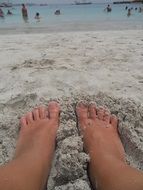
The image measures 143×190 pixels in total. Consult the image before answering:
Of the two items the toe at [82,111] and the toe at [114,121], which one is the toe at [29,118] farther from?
the toe at [114,121]

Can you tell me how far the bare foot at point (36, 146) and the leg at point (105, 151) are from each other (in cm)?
20

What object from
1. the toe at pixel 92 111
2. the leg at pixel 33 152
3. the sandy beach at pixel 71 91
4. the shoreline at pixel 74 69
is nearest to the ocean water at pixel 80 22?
the shoreline at pixel 74 69

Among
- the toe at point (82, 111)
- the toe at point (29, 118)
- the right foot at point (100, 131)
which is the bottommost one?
the right foot at point (100, 131)

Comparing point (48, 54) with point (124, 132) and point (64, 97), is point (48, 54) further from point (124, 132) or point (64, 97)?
point (124, 132)

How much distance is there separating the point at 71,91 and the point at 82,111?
293mm

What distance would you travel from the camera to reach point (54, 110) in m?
2.06

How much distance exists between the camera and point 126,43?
441 cm

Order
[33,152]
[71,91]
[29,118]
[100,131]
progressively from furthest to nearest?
1. [71,91]
2. [29,118]
3. [100,131]
4. [33,152]

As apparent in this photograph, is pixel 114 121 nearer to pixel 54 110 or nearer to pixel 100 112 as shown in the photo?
pixel 100 112

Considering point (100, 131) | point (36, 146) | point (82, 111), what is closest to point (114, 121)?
point (100, 131)

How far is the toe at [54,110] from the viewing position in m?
2.04

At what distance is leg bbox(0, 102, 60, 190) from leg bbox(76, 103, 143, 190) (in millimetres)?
208

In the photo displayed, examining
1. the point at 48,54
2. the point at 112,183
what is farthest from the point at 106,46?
the point at 112,183

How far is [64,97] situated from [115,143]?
56 centimetres
